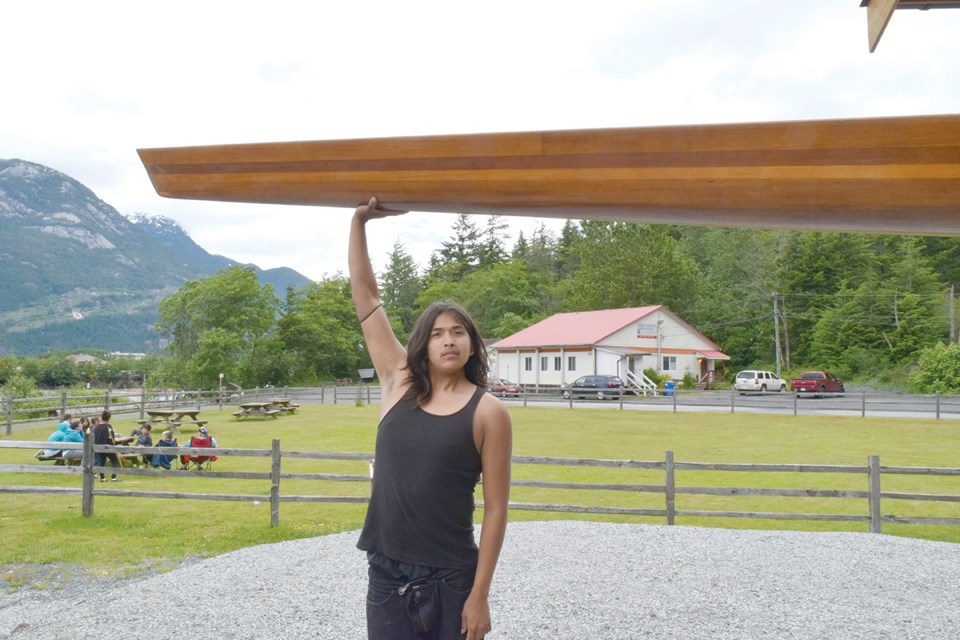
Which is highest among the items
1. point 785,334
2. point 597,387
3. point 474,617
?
point 785,334

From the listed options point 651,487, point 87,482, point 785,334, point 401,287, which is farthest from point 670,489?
point 401,287

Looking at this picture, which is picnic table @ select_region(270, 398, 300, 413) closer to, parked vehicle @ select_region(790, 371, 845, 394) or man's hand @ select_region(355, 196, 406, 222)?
parked vehicle @ select_region(790, 371, 845, 394)

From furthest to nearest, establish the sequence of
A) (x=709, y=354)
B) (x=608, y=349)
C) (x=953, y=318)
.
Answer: (x=709, y=354) → (x=953, y=318) → (x=608, y=349)

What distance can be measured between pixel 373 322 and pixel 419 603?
30.0 inches

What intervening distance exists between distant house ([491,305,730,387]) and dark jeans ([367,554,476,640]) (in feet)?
96.7

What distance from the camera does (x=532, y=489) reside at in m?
9.81

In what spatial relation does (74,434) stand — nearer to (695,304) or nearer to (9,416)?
(9,416)

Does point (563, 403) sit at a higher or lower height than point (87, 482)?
lower

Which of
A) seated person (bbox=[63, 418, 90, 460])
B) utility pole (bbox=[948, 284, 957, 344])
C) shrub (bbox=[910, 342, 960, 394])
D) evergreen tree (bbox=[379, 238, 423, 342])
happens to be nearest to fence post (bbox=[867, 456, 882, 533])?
seated person (bbox=[63, 418, 90, 460])

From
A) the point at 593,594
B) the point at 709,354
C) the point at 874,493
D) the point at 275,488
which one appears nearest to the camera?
the point at 593,594

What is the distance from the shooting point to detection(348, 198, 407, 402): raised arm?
1.83 meters

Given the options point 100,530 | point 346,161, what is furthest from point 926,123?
point 100,530

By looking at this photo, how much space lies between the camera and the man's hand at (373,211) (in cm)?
153

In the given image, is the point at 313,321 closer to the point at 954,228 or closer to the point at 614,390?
the point at 614,390
